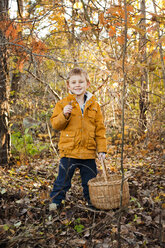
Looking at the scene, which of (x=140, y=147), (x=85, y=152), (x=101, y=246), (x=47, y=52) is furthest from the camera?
(x=140, y=147)

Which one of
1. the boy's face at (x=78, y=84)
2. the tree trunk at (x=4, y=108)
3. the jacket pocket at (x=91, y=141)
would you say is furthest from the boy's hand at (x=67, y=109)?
the tree trunk at (x=4, y=108)

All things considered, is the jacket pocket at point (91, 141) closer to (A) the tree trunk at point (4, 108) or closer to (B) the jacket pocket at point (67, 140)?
(B) the jacket pocket at point (67, 140)

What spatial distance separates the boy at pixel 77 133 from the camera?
114 inches

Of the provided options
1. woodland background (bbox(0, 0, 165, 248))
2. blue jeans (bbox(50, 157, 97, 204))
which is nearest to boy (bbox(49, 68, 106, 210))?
blue jeans (bbox(50, 157, 97, 204))

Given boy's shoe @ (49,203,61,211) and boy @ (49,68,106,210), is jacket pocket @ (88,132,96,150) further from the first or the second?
boy's shoe @ (49,203,61,211)

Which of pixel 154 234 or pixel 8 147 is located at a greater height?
pixel 8 147

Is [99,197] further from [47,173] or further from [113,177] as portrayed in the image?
[47,173]

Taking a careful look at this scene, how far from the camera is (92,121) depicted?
120 inches

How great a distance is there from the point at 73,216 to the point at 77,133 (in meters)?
0.95

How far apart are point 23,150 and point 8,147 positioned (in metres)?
0.58

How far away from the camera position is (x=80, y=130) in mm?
2936

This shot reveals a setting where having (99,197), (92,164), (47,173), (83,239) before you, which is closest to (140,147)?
(47,173)

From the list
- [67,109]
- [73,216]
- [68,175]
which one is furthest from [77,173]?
[67,109]

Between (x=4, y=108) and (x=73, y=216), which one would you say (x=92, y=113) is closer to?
(x=73, y=216)
